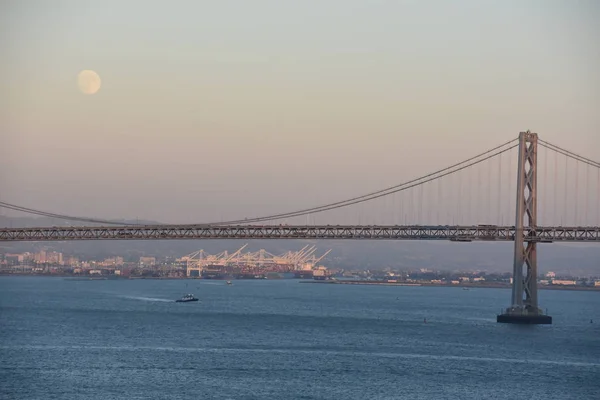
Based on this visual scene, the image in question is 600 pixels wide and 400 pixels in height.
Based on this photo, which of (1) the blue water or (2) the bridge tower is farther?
(2) the bridge tower

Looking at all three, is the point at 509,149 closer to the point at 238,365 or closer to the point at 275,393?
the point at 238,365

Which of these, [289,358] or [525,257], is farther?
[525,257]

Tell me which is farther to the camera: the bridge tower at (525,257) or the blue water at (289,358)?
the bridge tower at (525,257)

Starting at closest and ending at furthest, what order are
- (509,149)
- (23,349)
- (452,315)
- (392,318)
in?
(23,349), (509,149), (392,318), (452,315)

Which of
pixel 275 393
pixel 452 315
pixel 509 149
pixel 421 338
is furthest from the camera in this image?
pixel 452 315

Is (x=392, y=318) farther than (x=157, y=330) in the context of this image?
Yes

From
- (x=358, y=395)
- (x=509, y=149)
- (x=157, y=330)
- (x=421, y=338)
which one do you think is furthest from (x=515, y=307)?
(x=358, y=395)

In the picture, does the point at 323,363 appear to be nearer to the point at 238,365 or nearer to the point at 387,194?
the point at 238,365

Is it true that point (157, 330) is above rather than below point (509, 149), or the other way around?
below

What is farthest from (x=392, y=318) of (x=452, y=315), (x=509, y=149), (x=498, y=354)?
(x=498, y=354)
